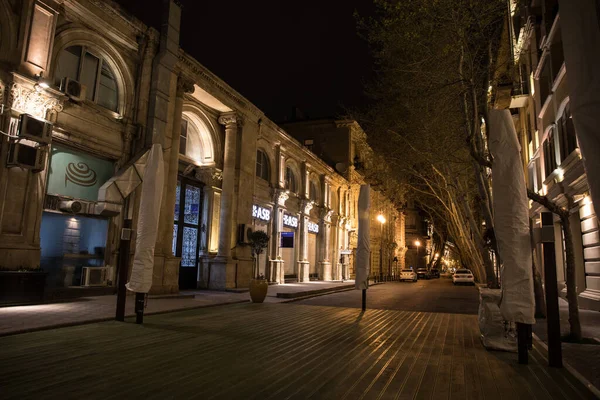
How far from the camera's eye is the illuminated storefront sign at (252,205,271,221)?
21953mm

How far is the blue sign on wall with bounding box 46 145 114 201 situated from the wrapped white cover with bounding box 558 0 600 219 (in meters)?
12.5

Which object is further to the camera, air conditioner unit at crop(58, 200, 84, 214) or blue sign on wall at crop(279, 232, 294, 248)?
blue sign on wall at crop(279, 232, 294, 248)

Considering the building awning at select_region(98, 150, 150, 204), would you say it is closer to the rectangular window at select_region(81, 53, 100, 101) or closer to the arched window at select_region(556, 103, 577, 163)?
the rectangular window at select_region(81, 53, 100, 101)

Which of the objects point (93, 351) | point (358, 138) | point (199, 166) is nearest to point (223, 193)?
point (199, 166)

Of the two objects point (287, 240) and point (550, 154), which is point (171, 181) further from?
point (550, 154)

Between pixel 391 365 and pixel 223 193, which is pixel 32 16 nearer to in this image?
pixel 223 193

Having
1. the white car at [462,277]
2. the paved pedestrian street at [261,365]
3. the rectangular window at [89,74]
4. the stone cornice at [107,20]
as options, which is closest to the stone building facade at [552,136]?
the paved pedestrian street at [261,365]

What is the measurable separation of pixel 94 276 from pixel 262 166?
511 inches

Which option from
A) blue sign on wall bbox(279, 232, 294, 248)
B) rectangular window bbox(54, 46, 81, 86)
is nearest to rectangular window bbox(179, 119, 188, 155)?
rectangular window bbox(54, 46, 81, 86)

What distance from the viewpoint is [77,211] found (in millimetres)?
12086

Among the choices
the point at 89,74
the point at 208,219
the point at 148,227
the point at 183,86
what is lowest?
the point at 148,227

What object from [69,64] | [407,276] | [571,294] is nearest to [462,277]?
[407,276]

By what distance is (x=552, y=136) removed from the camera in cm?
1577

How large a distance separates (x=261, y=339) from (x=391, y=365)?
8.25 feet
